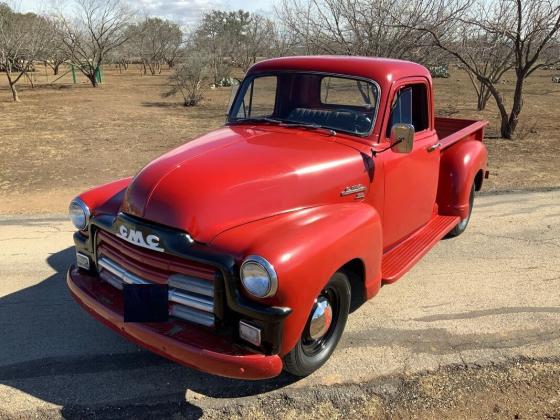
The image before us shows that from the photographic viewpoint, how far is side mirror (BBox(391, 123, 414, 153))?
11.2 feet

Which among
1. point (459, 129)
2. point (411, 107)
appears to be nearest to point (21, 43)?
point (459, 129)

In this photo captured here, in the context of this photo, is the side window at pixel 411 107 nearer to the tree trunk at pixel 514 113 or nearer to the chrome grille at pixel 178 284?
the chrome grille at pixel 178 284

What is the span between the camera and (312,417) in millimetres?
2670

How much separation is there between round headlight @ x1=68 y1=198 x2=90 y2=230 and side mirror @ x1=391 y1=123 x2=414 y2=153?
2100 millimetres

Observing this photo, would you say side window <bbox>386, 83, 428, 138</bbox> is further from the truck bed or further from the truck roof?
the truck bed

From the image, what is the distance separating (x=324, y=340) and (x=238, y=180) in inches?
43.7

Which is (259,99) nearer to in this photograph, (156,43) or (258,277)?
(258,277)

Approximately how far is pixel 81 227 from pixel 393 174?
2180 mm

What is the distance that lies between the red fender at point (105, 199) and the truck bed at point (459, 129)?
3.05 meters

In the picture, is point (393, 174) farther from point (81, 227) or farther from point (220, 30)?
point (220, 30)

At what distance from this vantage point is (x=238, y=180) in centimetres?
288

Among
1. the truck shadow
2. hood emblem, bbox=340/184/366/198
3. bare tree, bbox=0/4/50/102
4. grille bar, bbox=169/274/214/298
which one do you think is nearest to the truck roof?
hood emblem, bbox=340/184/366/198

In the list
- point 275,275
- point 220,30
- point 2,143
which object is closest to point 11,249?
point 275,275

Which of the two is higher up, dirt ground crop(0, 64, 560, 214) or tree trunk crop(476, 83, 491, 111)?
tree trunk crop(476, 83, 491, 111)
